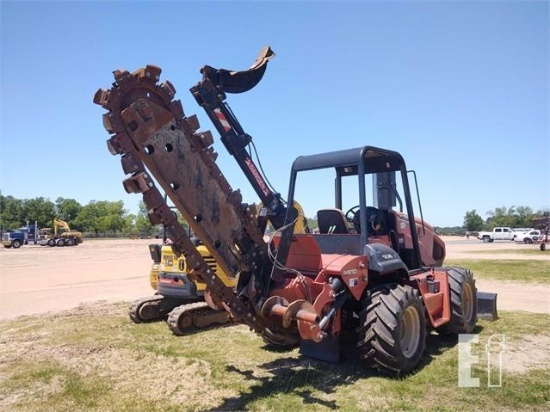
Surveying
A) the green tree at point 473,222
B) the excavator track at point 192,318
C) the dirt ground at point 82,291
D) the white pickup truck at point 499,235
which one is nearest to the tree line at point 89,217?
the green tree at point 473,222

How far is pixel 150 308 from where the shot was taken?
9.43 m

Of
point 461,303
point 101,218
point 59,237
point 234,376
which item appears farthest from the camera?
point 101,218

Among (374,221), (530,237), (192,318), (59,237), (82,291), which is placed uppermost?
(374,221)

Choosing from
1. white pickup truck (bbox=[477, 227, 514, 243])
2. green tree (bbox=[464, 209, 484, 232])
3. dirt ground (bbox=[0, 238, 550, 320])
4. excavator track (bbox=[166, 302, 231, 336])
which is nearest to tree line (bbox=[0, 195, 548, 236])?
green tree (bbox=[464, 209, 484, 232])

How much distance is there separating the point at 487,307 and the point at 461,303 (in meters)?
1.84

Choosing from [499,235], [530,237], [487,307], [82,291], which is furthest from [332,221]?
[499,235]

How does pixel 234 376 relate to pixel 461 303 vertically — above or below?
below

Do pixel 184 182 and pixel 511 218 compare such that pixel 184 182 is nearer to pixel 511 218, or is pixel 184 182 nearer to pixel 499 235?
pixel 499 235

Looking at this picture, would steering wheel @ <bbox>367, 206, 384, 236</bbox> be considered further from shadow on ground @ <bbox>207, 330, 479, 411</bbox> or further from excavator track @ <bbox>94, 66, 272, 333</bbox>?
excavator track @ <bbox>94, 66, 272, 333</bbox>

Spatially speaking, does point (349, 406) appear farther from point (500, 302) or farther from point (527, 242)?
point (527, 242)

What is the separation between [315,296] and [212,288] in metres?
1.41

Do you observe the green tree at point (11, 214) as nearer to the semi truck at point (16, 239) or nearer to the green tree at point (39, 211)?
the green tree at point (39, 211)

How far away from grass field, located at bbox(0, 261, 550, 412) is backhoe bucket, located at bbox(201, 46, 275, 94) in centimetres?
388

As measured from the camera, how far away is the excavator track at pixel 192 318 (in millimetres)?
8180
